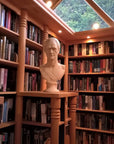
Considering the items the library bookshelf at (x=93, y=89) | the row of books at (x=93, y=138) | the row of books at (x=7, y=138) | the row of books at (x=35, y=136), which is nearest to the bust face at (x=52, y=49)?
the row of books at (x=35, y=136)

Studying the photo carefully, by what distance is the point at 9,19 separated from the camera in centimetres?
179

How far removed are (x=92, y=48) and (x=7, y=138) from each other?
2020 millimetres

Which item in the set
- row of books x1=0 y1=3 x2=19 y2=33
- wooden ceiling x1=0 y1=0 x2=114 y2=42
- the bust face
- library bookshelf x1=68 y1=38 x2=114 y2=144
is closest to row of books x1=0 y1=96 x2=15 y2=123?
the bust face

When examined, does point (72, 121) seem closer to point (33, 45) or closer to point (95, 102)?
point (95, 102)

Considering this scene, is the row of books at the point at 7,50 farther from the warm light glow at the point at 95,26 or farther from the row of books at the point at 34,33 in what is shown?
the warm light glow at the point at 95,26

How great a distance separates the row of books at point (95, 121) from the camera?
2586 mm

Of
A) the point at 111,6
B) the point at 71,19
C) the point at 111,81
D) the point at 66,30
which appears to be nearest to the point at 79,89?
the point at 111,81

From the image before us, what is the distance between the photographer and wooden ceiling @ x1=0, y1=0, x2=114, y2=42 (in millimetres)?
1799

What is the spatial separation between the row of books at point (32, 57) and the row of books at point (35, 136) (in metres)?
0.84

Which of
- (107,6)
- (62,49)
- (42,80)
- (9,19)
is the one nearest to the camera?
(9,19)

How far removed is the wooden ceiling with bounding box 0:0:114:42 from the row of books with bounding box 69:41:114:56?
147mm

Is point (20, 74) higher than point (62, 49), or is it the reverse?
point (62, 49)

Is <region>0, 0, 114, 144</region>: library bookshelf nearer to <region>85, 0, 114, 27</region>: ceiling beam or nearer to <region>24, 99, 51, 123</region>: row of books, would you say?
<region>24, 99, 51, 123</region>: row of books

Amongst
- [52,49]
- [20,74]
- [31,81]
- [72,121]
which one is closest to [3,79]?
[20,74]
